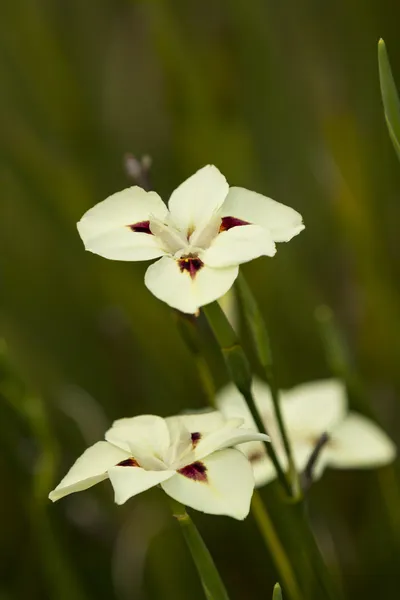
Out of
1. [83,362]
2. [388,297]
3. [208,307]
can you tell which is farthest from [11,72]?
[208,307]

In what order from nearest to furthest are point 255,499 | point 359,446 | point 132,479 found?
point 132,479
point 255,499
point 359,446

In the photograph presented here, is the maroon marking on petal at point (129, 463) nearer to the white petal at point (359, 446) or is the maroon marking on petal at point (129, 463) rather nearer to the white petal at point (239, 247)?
the white petal at point (239, 247)

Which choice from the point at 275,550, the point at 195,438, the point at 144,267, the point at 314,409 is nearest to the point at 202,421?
the point at 195,438

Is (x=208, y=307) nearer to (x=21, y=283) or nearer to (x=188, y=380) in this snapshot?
(x=188, y=380)

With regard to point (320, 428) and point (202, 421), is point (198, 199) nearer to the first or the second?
point (202, 421)

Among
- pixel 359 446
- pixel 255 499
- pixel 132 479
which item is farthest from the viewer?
pixel 359 446

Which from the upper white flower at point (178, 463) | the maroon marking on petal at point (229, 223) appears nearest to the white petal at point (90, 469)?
the upper white flower at point (178, 463)
